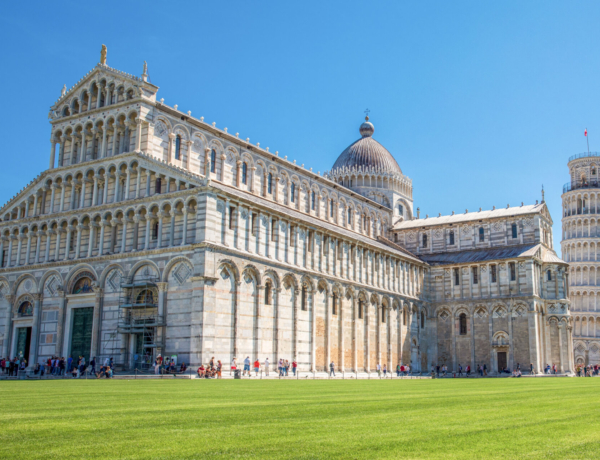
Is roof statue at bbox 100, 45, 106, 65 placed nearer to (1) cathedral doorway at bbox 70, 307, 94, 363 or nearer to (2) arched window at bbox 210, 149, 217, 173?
(2) arched window at bbox 210, 149, 217, 173

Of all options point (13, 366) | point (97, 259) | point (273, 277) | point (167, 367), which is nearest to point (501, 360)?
point (273, 277)

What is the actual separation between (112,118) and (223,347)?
1832cm

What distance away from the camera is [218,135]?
48.2 metres

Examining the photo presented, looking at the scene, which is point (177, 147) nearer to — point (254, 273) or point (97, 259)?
point (97, 259)

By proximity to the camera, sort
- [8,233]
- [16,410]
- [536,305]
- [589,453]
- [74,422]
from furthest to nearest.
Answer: [536,305], [8,233], [16,410], [74,422], [589,453]

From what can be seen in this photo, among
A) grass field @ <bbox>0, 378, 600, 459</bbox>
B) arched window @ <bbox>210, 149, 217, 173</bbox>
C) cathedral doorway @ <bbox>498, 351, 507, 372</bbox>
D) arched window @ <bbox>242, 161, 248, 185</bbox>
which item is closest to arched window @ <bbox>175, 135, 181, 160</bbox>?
arched window @ <bbox>210, 149, 217, 173</bbox>

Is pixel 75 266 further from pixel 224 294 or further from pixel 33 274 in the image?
pixel 224 294

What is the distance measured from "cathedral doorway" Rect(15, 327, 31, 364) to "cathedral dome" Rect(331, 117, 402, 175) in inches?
1599

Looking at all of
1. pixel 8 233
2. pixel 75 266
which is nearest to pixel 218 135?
pixel 75 266

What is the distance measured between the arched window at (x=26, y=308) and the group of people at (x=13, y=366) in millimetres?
3527

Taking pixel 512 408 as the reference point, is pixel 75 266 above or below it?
above

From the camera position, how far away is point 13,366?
→ 1588 inches

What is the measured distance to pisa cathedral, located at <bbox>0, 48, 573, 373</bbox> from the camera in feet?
127

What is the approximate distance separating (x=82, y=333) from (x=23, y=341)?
6070mm
